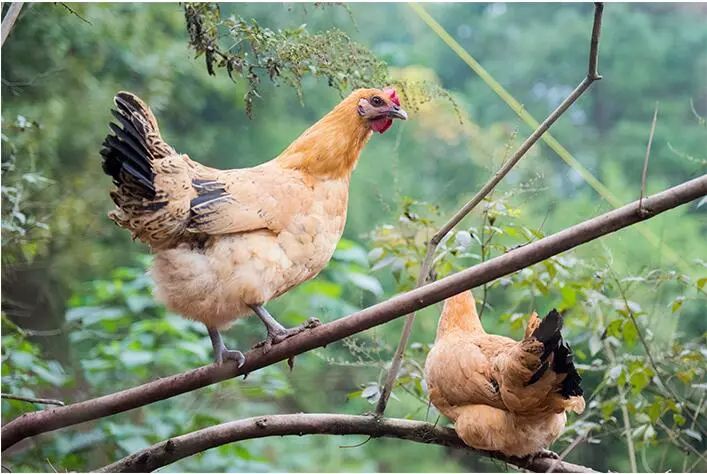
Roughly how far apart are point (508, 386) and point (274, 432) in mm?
415

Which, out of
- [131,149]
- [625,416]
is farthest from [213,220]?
[625,416]

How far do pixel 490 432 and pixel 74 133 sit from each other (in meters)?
2.21

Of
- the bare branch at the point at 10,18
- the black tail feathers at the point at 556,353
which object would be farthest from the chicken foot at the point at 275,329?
the bare branch at the point at 10,18

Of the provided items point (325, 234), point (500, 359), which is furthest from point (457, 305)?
point (325, 234)

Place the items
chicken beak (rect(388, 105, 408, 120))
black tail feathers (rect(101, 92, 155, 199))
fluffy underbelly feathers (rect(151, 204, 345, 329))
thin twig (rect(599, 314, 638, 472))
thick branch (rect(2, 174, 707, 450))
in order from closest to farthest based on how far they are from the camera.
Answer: thick branch (rect(2, 174, 707, 450)) < black tail feathers (rect(101, 92, 155, 199)) < fluffy underbelly feathers (rect(151, 204, 345, 329)) < chicken beak (rect(388, 105, 408, 120)) < thin twig (rect(599, 314, 638, 472))

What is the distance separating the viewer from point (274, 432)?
1518mm

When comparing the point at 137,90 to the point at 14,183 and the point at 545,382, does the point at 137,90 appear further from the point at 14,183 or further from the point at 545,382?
the point at 545,382

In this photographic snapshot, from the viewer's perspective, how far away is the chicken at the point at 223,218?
4.90 ft

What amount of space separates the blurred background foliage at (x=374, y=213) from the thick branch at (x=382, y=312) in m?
0.36

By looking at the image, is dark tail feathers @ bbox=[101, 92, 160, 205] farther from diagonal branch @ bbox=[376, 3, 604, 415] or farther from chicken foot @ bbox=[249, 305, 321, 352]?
diagonal branch @ bbox=[376, 3, 604, 415]

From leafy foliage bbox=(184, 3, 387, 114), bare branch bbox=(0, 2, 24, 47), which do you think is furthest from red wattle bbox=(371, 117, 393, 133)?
bare branch bbox=(0, 2, 24, 47)

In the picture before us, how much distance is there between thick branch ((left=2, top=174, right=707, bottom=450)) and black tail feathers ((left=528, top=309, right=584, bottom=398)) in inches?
10.9

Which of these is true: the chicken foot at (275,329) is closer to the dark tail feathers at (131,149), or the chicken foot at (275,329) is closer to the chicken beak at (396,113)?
the dark tail feathers at (131,149)

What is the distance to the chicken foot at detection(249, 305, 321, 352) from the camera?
147cm
